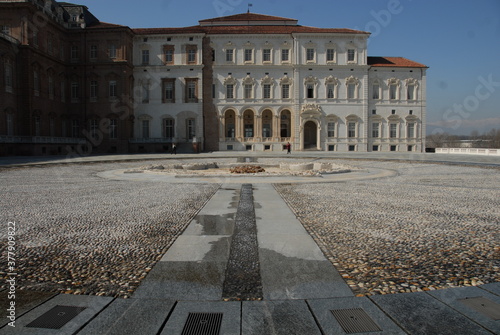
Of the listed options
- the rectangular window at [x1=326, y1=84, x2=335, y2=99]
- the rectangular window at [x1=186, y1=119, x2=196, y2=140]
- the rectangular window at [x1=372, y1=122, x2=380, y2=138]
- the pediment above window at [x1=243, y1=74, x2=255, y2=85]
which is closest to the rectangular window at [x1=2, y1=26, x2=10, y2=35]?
the rectangular window at [x1=186, y1=119, x2=196, y2=140]

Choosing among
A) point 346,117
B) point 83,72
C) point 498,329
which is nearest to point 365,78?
point 346,117

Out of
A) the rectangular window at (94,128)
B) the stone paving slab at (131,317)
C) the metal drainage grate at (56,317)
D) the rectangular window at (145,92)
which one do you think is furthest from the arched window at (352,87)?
the metal drainage grate at (56,317)

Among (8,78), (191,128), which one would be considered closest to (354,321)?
(8,78)

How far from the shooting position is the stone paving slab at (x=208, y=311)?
2.90 meters

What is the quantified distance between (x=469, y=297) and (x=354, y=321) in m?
1.28

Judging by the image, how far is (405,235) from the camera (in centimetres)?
570

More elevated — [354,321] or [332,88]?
[332,88]

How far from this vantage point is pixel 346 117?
49750 mm

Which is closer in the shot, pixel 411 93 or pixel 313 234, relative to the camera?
pixel 313 234

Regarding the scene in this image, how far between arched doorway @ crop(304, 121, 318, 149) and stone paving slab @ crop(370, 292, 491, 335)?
48.5 meters

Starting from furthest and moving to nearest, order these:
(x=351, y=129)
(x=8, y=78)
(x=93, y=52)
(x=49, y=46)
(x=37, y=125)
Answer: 1. (x=351, y=129)
2. (x=93, y=52)
3. (x=49, y=46)
4. (x=37, y=125)
5. (x=8, y=78)

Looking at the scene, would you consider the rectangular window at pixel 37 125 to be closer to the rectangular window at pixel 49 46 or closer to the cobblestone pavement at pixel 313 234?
the rectangular window at pixel 49 46

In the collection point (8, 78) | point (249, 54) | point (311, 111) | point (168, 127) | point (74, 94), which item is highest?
point (249, 54)

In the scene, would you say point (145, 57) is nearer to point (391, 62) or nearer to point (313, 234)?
point (391, 62)
